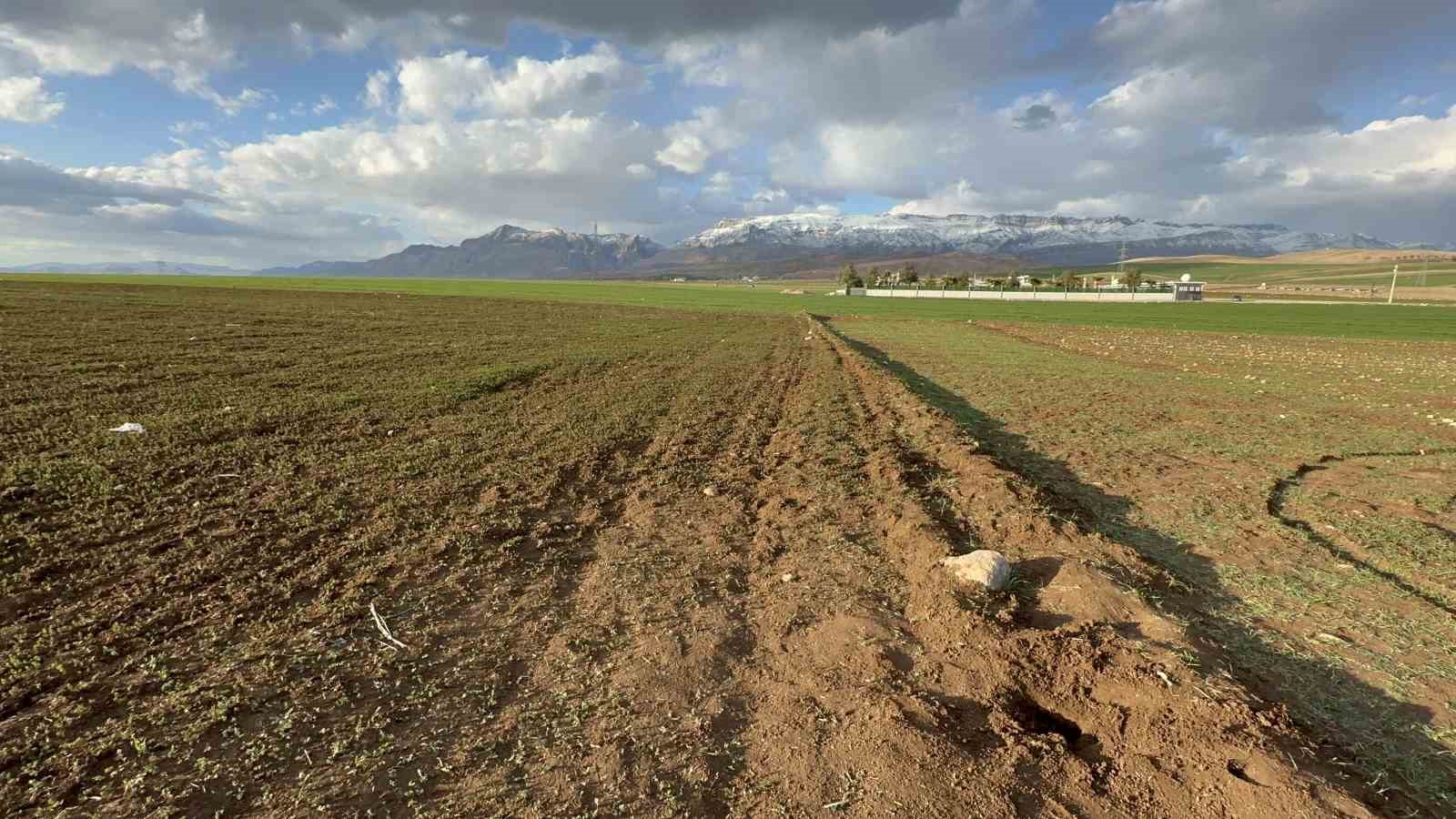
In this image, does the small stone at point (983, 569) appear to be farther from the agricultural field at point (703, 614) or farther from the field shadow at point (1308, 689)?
the field shadow at point (1308, 689)

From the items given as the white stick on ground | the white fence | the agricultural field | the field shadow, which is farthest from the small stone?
the white fence

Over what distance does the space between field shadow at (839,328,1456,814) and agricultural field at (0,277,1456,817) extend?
0.03m

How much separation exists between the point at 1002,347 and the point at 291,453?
29.6 metres

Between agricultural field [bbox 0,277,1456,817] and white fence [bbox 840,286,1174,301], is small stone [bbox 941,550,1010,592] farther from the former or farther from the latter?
white fence [bbox 840,286,1174,301]

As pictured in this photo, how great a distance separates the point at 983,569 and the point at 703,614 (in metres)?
2.56

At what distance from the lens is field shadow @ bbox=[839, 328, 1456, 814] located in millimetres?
3557

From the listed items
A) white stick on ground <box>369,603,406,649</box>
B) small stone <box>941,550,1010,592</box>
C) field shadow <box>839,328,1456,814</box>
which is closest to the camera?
field shadow <box>839,328,1456,814</box>

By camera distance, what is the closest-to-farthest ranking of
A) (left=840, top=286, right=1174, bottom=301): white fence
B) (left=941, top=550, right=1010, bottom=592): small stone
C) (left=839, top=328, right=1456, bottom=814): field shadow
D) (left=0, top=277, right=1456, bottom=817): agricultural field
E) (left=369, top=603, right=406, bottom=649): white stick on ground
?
(left=0, top=277, right=1456, bottom=817): agricultural field
(left=839, top=328, right=1456, bottom=814): field shadow
(left=369, top=603, right=406, bottom=649): white stick on ground
(left=941, top=550, right=1010, bottom=592): small stone
(left=840, top=286, right=1174, bottom=301): white fence

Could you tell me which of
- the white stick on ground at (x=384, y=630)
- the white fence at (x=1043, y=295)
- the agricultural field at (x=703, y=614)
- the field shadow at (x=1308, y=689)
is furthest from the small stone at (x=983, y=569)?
the white fence at (x=1043, y=295)

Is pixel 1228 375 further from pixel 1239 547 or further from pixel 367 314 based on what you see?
pixel 367 314

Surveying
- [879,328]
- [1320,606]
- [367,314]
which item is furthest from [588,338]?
[1320,606]

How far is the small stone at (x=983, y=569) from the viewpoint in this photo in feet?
18.1

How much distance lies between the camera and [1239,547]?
677 centimetres

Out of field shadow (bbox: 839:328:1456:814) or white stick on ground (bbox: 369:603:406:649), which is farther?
white stick on ground (bbox: 369:603:406:649)
